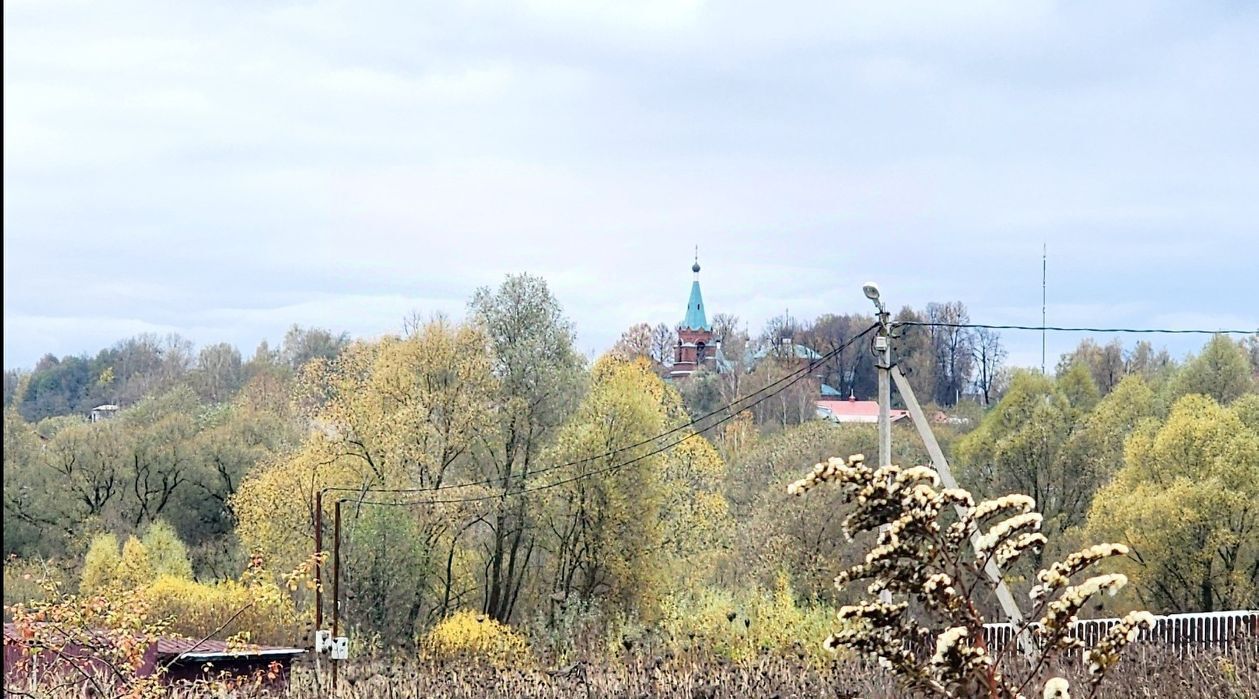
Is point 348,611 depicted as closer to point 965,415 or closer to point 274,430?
point 274,430

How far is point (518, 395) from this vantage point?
30.7 meters

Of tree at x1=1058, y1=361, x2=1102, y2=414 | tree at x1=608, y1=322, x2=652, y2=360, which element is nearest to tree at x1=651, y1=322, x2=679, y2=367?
tree at x1=608, y1=322, x2=652, y2=360

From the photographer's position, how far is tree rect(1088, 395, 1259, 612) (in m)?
29.0

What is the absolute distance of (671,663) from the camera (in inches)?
578

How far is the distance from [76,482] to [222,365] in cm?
2127

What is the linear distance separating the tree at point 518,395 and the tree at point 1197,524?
12525mm

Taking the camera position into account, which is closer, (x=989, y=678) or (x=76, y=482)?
(x=989, y=678)

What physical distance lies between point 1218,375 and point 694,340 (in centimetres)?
4866

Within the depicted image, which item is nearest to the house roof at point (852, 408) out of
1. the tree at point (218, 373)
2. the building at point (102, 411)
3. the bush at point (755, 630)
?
the tree at point (218, 373)

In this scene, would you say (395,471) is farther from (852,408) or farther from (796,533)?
(852,408)

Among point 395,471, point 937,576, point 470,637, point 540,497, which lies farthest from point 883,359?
point 395,471

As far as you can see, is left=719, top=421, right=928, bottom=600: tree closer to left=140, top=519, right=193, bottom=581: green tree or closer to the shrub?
left=140, top=519, right=193, bottom=581: green tree

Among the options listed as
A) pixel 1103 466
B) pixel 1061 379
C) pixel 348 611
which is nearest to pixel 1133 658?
pixel 348 611

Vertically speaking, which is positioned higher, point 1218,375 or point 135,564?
point 1218,375
